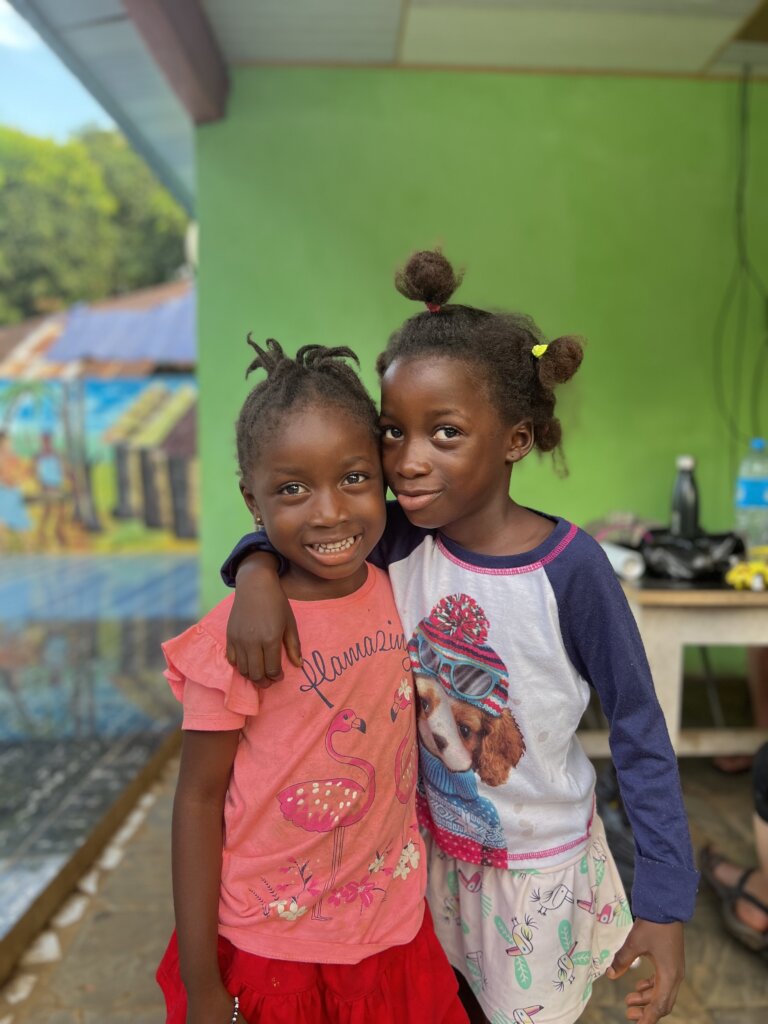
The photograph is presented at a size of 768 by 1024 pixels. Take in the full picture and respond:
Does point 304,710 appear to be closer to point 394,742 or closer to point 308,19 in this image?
point 394,742

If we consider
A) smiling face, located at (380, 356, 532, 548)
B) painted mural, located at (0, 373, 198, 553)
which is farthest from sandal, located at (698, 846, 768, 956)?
painted mural, located at (0, 373, 198, 553)

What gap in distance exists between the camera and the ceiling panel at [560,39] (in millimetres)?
3207

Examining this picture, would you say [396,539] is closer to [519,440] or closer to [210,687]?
[519,440]

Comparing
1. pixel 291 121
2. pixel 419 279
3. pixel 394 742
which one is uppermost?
pixel 291 121

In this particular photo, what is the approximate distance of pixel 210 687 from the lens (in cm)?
107

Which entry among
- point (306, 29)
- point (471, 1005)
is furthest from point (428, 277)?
point (306, 29)

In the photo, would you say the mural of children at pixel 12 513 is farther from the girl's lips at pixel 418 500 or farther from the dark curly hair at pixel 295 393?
the girl's lips at pixel 418 500

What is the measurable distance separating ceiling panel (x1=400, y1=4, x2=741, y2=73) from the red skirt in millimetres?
3330

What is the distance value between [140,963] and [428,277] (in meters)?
1.86

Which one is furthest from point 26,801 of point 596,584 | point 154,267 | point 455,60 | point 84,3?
point 154,267

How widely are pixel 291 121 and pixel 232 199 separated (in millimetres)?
442

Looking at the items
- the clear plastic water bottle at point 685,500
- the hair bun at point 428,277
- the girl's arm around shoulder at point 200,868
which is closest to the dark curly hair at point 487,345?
the hair bun at point 428,277

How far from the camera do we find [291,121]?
3.64 metres

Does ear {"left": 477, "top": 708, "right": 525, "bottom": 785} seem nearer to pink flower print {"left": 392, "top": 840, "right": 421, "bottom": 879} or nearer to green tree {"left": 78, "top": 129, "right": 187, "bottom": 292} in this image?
Answer: pink flower print {"left": 392, "top": 840, "right": 421, "bottom": 879}
